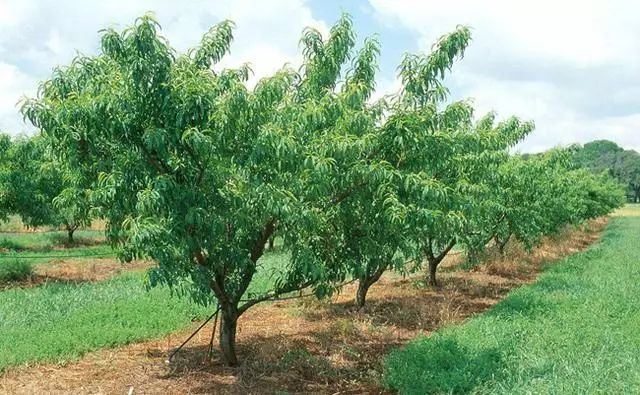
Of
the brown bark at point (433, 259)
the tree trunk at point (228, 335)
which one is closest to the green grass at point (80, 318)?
the tree trunk at point (228, 335)

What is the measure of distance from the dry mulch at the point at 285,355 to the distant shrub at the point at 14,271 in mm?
9030

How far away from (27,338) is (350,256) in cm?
578

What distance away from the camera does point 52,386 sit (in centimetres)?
802

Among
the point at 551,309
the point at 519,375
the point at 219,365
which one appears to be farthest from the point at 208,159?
the point at 551,309

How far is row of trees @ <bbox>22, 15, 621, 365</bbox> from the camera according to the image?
6652mm

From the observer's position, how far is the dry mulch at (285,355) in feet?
27.0

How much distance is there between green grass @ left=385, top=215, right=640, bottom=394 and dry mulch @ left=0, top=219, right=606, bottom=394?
801 millimetres

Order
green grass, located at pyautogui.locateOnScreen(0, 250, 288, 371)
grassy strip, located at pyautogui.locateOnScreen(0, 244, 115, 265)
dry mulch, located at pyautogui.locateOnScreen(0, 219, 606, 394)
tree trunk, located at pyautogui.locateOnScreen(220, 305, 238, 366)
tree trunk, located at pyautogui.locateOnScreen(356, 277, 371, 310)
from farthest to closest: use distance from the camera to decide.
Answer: grassy strip, located at pyautogui.locateOnScreen(0, 244, 115, 265)
tree trunk, located at pyautogui.locateOnScreen(356, 277, 371, 310)
green grass, located at pyautogui.locateOnScreen(0, 250, 288, 371)
tree trunk, located at pyautogui.locateOnScreen(220, 305, 238, 366)
dry mulch, located at pyautogui.locateOnScreen(0, 219, 606, 394)

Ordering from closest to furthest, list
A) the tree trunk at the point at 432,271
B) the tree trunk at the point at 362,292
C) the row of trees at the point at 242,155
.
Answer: the row of trees at the point at 242,155, the tree trunk at the point at 362,292, the tree trunk at the point at 432,271

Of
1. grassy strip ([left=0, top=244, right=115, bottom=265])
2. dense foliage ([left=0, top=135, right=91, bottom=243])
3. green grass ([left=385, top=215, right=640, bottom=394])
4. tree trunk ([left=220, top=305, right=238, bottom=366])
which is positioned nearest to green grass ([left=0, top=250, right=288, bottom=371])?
tree trunk ([left=220, top=305, right=238, bottom=366])

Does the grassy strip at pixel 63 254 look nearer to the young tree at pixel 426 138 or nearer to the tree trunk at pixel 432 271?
the tree trunk at pixel 432 271

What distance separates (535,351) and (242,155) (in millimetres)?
5287

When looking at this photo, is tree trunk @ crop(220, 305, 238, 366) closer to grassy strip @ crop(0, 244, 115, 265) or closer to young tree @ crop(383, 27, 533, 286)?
young tree @ crop(383, 27, 533, 286)

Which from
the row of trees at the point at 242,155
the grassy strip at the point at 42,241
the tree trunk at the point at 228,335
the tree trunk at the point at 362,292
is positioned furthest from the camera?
the grassy strip at the point at 42,241
